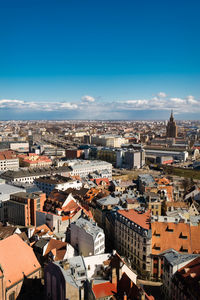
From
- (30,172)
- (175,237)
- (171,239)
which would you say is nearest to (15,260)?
(171,239)

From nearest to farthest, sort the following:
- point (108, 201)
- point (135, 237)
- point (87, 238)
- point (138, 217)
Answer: point (87, 238) → point (135, 237) → point (138, 217) → point (108, 201)

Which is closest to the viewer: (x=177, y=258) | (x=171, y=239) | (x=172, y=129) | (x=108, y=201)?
(x=177, y=258)

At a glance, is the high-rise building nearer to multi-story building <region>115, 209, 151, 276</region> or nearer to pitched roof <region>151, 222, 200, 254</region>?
multi-story building <region>115, 209, 151, 276</region>

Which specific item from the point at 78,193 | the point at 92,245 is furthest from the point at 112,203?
the point at 92,245

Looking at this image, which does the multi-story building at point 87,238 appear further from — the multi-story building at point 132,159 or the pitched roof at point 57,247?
the multi-story building at point 132,159

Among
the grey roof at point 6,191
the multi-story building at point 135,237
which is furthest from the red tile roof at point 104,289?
the grey roof at point 6,191

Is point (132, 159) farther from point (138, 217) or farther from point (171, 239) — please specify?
point (171, 239)
